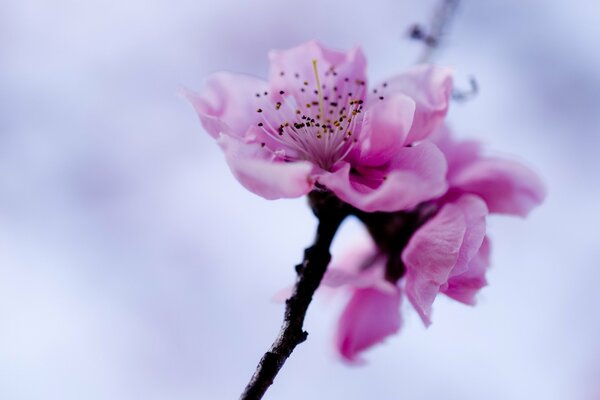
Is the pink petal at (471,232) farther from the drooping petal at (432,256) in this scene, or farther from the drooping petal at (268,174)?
the drooping petal at (268,174)

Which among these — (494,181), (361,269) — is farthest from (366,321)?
(494,181)

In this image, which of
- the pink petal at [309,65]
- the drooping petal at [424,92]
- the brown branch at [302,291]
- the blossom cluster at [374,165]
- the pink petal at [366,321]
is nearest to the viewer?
the brown branch at [302,291]

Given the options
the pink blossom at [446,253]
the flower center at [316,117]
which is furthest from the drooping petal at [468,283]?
the flower center at [316,117]

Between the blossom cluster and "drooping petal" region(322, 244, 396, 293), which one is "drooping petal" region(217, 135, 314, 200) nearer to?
the blossom cluster

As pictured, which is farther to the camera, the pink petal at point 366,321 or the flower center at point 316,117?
the pink petal at point 366,321

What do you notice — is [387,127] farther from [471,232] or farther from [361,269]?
[361,269]

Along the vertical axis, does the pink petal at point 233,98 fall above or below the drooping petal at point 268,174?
above

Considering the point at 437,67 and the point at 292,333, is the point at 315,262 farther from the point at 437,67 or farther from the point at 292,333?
the point at 437,67
